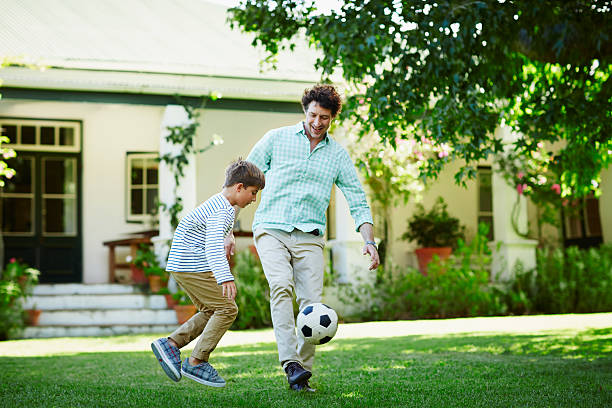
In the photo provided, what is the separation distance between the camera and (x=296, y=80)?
11883 millimetres

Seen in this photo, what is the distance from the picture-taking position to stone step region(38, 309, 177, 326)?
1055cm

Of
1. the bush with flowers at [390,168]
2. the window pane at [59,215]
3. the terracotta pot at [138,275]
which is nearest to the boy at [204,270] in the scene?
the bush with flowers at [390,168]

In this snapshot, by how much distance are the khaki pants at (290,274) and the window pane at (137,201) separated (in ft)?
31.2

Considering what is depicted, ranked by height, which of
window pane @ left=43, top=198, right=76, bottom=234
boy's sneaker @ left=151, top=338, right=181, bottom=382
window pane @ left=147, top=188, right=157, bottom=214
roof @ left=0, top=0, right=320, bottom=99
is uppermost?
roof @ left=0, top=0, right=320, bottom=99

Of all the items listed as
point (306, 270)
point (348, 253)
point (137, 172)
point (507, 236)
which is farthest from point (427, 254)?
point (306, 270)

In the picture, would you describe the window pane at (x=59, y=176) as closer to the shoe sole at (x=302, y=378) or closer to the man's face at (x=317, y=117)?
the man's face at (x=317, y=117)

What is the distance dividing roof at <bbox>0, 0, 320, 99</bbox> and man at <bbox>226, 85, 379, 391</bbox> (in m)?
5.09

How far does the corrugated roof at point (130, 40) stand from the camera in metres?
11.2

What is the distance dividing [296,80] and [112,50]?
2.90m

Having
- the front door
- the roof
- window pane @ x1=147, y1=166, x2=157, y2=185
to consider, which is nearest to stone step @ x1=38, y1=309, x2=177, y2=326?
the front door

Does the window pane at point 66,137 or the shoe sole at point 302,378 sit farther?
the window pane at point 66,137

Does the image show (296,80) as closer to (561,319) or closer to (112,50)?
(112,50)

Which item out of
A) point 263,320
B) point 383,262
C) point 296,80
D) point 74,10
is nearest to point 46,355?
point 263,320

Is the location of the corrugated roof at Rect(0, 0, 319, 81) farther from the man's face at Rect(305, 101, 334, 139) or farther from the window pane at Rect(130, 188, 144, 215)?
the man's face at Rect(305, 101, 334, 139)
